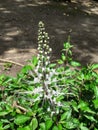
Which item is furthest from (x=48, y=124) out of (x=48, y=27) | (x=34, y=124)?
(x=48, y=27)

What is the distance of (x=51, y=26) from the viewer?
22.9 ft

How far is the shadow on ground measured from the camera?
5.88 meters

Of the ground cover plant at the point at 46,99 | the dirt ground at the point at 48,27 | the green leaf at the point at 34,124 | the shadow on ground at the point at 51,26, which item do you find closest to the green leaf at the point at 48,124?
the ground cover plant at the point at 46,99

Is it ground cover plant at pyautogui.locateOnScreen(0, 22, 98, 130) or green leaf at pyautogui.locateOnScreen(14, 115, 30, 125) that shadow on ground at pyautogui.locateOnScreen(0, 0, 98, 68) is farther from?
green leaf at pyautogui.locateOnScreen(14, 115, 30, 125)

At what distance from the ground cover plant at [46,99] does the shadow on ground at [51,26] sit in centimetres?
249

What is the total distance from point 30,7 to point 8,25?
1.49m

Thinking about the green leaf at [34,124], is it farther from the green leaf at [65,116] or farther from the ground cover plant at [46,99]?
the green leaf at [65,116]

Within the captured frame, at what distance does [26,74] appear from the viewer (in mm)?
3250

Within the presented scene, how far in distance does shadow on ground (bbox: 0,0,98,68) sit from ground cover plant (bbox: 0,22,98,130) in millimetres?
2490

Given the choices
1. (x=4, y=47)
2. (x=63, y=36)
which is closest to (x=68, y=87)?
(x=4, y=47)

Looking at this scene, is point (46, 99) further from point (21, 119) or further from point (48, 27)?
point (48, 27)

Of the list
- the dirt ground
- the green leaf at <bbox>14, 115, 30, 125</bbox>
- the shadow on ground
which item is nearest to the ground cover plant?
the green leaf at <bbox>14, 115, 30, 125</bbox>

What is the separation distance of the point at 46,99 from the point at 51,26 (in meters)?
4.56

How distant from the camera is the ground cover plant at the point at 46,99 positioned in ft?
7.89
